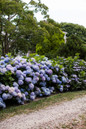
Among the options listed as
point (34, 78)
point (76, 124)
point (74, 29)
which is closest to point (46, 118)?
point (76, 124)

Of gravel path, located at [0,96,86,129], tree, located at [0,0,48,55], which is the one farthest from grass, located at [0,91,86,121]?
tree, located at [0,0,48,55]

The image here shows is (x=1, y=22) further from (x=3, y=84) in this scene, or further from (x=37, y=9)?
(x=3, y=84)

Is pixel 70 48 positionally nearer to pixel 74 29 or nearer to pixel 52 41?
pixel 52 41

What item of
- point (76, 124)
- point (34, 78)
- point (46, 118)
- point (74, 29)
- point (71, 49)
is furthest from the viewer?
point (74, 29)

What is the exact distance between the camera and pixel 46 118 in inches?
142

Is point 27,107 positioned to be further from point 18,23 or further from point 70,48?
point 18,23

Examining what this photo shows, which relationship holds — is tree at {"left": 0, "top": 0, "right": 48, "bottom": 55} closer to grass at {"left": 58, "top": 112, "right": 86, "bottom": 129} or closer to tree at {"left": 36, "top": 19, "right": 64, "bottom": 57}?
tree at {"left": 36, "top": 19, "right": 64, "bottom": 57}

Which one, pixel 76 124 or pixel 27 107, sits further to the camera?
pixel 27 107

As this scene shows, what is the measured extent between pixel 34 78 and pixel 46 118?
5.73ft

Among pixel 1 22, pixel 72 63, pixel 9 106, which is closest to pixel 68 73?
pixel 72 63

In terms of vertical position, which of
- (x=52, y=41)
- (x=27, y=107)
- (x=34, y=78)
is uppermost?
→ (x=52, y=41)

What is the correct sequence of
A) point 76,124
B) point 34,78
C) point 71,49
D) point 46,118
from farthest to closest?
1. point 71,49
2. point 34,78
3. point 46,118
4. point 76,124

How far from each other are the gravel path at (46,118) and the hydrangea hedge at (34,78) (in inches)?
31.9

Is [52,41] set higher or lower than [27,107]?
higher
